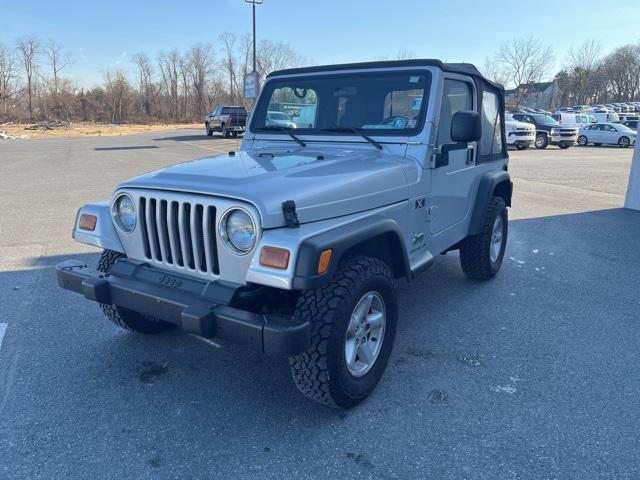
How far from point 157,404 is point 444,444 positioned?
168cm

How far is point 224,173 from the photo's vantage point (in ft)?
9.57

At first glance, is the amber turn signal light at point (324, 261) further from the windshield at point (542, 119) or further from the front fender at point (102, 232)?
the windshield at point (542, 119)

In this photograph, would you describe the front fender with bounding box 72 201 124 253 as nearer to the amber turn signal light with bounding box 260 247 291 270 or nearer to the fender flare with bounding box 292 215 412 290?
the amber turn signal light with bounding box 260 247 291 270

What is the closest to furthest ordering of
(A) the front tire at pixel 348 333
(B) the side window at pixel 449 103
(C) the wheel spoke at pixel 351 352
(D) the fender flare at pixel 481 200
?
(A) the front tire at pixel 348 333 → (C) the wheel spoke at pixel 351 352 → (B) the side window at pixel 449 103 → (D) the fender flare at pixel 481 200

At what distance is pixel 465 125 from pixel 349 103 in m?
0.97

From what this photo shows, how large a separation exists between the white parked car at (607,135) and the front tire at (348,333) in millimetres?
27613

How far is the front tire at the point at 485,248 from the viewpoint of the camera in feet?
16.0

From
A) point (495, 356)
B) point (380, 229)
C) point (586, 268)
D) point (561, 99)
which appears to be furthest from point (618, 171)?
point (561, 99)

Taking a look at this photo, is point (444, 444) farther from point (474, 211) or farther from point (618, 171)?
point (618, 171)

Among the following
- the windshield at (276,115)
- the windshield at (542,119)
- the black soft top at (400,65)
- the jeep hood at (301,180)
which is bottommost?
the jeep hood at (301,180)

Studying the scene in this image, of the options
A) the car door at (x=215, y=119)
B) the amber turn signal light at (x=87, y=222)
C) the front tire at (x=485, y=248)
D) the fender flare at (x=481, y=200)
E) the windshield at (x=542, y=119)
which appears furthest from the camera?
the car door at (x=215, y=119)

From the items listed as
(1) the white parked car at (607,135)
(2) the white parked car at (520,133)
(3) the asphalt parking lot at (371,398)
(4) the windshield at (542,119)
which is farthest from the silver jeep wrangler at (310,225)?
(1) the white parked car at (607,135)

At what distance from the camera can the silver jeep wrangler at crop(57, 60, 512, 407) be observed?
2.50 meters

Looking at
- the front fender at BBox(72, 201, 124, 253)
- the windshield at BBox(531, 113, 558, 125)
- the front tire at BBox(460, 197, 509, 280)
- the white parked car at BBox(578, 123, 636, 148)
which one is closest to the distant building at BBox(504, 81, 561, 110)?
the white parked car at BBox(578, 123, 636, 148)
